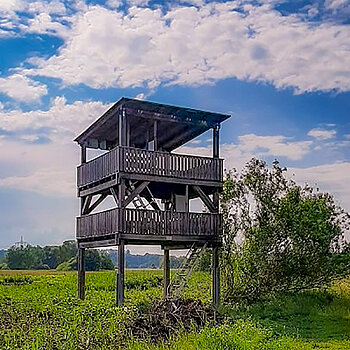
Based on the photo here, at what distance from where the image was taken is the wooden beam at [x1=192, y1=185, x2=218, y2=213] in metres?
18.9

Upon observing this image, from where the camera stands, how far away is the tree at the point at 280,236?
18297mm

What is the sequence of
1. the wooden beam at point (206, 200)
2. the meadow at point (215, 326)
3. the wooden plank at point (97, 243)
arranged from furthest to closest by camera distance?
the wooden beam at point (206, 200) < the wooden plank at point (97, 243) < the meadow at point (215, 326)

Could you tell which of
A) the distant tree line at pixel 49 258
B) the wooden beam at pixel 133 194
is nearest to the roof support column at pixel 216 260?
the wooden beam at pixel 133 194

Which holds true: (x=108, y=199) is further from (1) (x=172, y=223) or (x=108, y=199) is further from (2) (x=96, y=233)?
(1) (x=172, y=223)

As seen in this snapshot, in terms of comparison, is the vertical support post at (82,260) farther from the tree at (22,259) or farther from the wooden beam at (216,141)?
the tree at (22,259)

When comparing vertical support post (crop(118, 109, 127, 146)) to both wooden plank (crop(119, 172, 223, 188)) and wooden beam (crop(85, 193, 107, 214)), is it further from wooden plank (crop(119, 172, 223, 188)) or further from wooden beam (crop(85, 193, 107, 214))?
wooden beam (crop(85, 193, 107, 214))

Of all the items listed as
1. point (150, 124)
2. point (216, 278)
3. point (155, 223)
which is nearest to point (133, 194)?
point (155, 223)

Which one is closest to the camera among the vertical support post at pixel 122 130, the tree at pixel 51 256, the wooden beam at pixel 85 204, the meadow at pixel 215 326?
the meadow at pixel 215 326

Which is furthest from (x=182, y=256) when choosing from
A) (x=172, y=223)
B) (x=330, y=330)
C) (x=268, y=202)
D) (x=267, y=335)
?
(x=267, y=335)

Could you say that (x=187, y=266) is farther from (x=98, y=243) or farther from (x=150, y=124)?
(x=150, y=124)

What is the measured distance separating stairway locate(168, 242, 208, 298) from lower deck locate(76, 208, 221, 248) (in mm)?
298

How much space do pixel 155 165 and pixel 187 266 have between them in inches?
131

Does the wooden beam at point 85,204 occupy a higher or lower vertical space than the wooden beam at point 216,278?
higher

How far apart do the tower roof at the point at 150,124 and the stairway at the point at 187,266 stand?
3.79 meters
